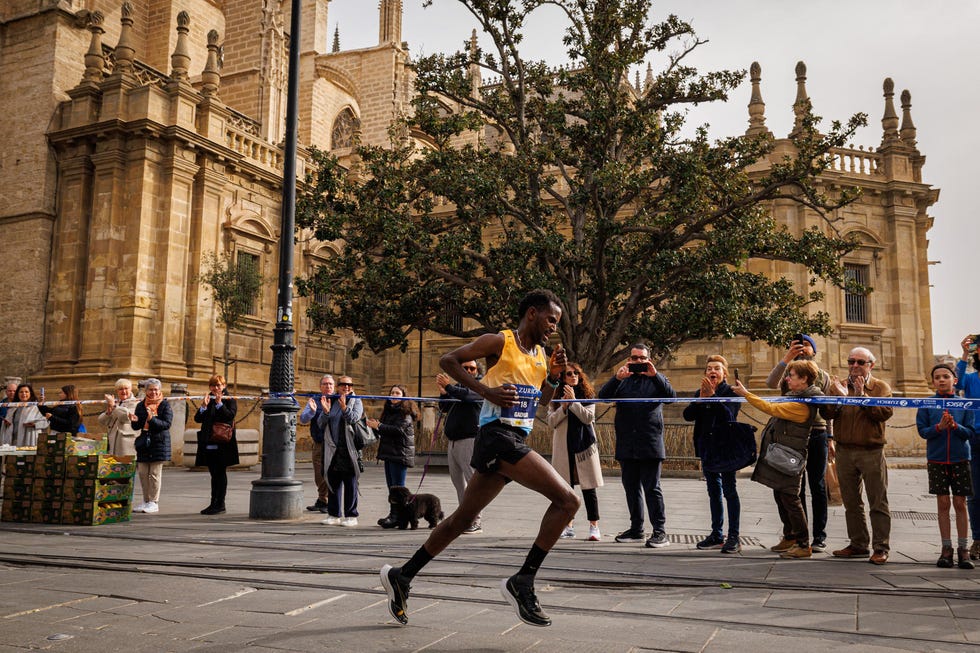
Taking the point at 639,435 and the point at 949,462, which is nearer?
the point at 949,462

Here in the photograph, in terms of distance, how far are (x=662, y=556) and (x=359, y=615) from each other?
316 cm

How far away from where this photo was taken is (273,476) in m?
9.22

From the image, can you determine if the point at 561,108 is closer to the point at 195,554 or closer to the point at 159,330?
the point at 159,330

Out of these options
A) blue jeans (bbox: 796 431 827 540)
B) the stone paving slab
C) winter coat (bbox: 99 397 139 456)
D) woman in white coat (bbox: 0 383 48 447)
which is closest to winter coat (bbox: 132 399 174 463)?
winter coat (bbox: 99 397 139 456)

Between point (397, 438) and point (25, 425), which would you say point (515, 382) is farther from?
point (25, 425)

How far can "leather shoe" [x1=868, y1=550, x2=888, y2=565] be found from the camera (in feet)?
20.7

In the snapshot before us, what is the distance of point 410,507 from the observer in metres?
8.26

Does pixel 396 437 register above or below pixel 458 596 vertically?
above

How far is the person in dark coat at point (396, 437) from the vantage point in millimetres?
Result: 8875

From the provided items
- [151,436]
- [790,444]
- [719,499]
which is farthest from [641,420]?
[151,436]

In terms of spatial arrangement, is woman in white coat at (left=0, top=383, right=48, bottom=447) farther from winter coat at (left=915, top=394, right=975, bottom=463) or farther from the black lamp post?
winter coat at (left=915, top=394, right=975, bottom=463)

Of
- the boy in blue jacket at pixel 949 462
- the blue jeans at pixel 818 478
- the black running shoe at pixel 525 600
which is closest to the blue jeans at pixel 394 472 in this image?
the blue jeans at pixel 818 478

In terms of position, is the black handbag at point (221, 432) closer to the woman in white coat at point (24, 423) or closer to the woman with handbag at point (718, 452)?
the woman in white coat at point (24, 423)

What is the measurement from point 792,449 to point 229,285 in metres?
17.0
